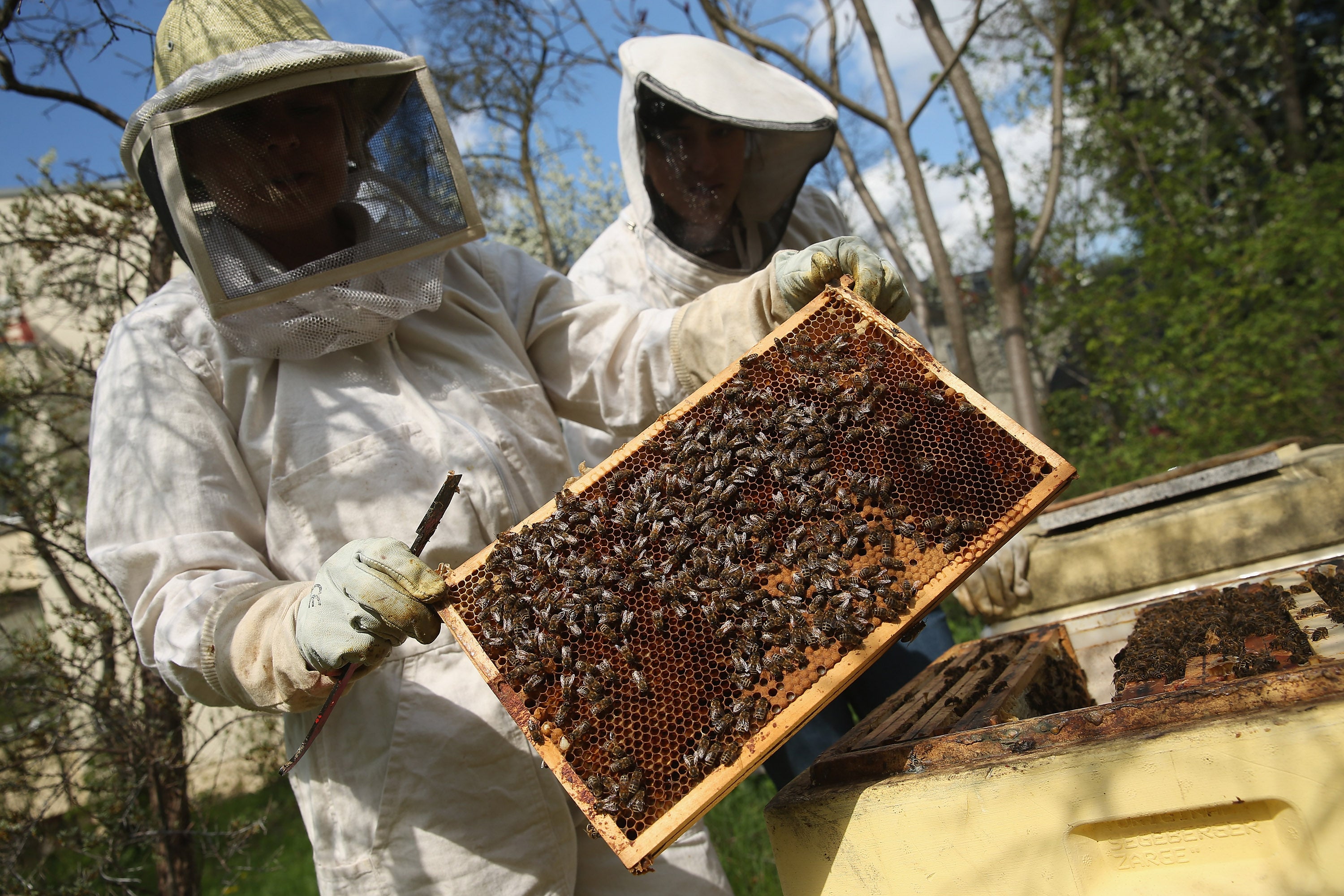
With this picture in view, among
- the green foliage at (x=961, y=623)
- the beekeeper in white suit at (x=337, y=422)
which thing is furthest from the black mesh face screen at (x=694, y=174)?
the green foliage at (x=961, y=623)

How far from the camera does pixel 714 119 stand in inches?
155

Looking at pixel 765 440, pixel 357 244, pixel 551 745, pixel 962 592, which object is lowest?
pixel 962 592

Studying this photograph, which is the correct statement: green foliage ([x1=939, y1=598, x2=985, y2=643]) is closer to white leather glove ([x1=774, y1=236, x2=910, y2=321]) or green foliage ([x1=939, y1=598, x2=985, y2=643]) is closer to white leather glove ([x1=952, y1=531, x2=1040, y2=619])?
white leather glove ([x1=952, y1=531, x2=1040, y2=619])

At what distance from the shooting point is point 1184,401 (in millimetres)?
10109

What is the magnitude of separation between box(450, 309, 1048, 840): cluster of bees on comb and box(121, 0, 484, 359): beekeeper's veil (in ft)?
3.46

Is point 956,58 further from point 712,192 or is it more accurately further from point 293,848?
point 293,848

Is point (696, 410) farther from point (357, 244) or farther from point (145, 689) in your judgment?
point (145, 689)

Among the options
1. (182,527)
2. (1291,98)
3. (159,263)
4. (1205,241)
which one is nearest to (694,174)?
(182,527)

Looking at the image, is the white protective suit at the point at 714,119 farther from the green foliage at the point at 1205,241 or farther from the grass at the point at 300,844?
the green foliage at the point at 1205,241

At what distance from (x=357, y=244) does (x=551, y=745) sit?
1.69 m

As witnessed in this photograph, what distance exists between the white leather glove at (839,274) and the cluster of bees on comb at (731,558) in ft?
0.60

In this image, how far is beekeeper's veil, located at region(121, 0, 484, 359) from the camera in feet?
8.15

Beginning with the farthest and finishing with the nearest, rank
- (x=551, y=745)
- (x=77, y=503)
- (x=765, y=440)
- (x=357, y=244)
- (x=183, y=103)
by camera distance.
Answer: (x=77, y=503)
(x=357, y=244)
(x=183, y=103)
(x=765, y=440)
(x=551, y=745)

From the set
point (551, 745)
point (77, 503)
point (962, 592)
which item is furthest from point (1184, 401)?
point (77, 503)
